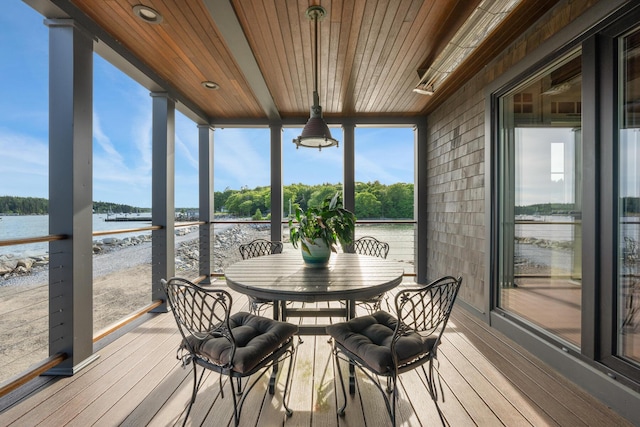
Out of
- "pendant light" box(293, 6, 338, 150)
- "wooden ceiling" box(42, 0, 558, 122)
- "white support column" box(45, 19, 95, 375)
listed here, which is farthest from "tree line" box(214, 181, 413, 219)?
"white support column" box(45, 19, 95, 375)

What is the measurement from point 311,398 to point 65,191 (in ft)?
7.57

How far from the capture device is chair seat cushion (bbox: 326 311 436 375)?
1532 millimetres

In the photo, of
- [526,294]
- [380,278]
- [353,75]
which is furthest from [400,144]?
[380,278]

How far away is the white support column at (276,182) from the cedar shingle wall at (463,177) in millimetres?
2487

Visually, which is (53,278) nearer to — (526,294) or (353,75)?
(353,75)

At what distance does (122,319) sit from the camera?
2895 mm

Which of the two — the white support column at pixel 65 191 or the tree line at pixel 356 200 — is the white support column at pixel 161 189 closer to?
the white support column at pixel 65 191

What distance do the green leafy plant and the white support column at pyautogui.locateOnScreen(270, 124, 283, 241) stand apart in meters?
2.70

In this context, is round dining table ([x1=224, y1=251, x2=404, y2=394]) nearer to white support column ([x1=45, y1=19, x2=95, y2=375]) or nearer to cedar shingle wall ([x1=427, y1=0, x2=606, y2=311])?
white support column ([x1=45, y1=19, x2=95, y2=375])

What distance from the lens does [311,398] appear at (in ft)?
6.35

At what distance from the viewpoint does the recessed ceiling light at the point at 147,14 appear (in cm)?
222

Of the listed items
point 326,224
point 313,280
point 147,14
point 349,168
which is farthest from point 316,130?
point 349,168

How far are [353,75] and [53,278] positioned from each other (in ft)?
11.2

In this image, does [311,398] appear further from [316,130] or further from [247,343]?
[316,130]
